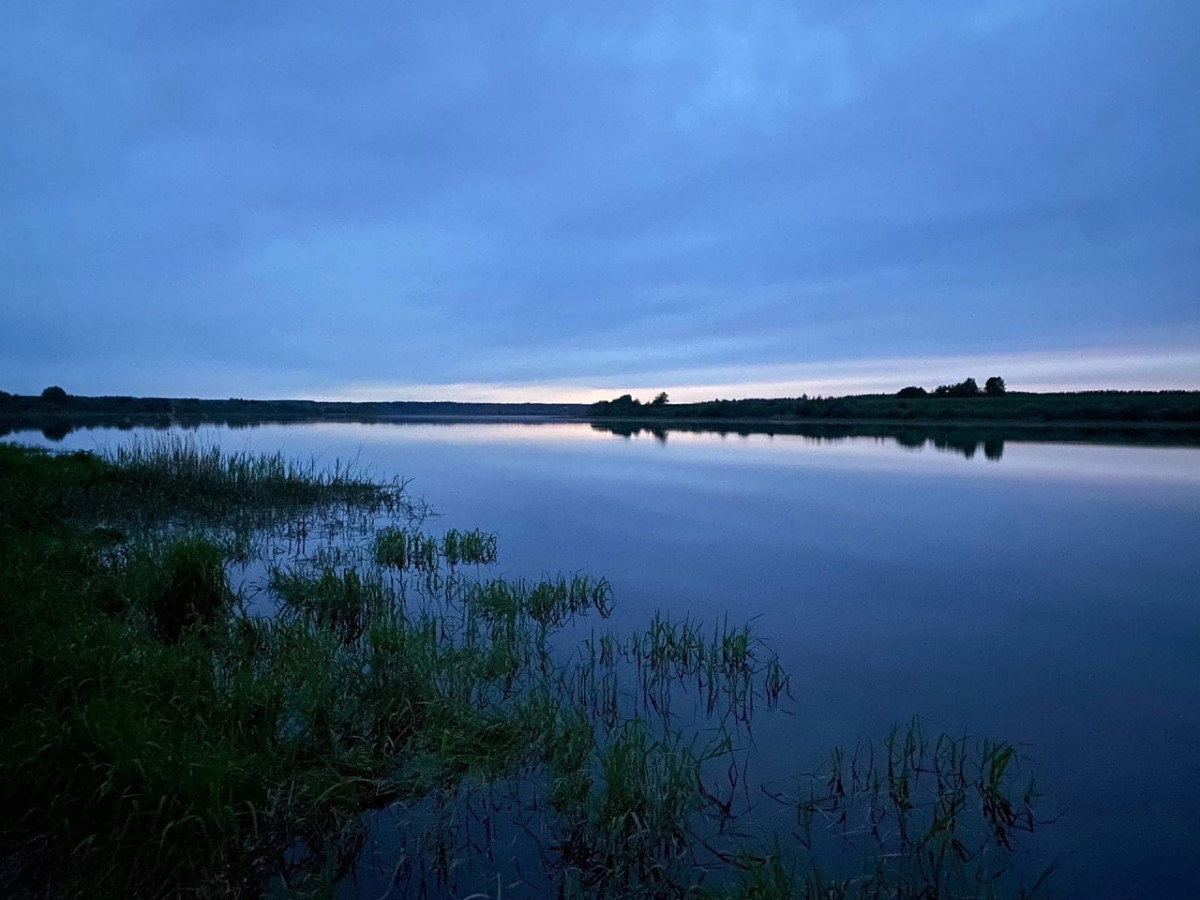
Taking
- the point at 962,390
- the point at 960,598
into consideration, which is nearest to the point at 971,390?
the point at 962,390

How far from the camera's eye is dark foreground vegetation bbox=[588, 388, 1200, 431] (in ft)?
152

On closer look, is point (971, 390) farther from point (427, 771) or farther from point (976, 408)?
point (427, 771)

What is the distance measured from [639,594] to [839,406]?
5810cm

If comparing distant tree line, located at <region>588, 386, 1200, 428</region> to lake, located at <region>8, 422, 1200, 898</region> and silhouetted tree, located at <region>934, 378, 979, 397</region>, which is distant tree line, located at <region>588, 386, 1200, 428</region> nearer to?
silhouetted tree, located at <region>934, 378, 979, 397</region>

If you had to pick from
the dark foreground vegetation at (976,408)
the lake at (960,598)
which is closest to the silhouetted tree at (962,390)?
the dark foreground vegetation at (976,408)

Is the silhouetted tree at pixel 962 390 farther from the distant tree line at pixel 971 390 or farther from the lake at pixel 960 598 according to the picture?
the lake at pixel 960 598

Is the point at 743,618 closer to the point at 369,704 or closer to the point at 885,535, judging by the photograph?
the point at 369,704

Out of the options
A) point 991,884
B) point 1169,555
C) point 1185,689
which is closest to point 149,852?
point 991,884

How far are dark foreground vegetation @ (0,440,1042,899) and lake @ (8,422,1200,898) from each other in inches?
15.0

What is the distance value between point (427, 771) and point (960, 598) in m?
6.84

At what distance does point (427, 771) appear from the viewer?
12.1 feet

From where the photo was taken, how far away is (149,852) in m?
2.76

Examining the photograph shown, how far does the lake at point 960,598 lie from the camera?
4.03 meters

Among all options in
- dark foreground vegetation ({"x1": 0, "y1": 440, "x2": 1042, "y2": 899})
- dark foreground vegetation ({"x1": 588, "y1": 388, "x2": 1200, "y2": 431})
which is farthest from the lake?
dark foreground vegetation ({"x1": 588, "y1": 388, "x2": 1200, "y2": 431})
